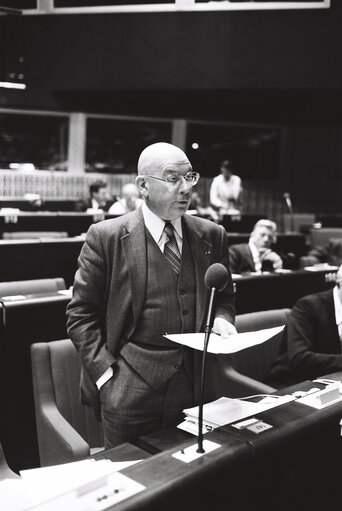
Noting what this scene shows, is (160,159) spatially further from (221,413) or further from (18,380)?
(18,380)

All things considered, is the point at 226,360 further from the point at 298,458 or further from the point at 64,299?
the point at 298,458

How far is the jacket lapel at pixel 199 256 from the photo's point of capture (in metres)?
1.84

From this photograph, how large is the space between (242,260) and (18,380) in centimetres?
297

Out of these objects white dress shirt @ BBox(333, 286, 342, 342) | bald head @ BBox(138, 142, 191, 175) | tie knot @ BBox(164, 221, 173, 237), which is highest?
bald head @ BBox(138, 142, 191, 175)

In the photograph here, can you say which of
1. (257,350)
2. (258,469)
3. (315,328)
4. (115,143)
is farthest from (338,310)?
(115,143)

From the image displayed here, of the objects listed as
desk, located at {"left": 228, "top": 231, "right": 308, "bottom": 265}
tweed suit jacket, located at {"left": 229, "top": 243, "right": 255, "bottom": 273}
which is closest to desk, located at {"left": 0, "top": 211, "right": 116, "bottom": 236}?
desk, located at {"left": 228, "top": 231, "right": 308, "bottom": 265}

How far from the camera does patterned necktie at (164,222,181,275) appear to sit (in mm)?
1861

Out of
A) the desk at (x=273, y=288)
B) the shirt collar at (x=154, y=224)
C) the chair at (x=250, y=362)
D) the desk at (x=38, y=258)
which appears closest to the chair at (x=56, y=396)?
the chair at (x=250, y=362)

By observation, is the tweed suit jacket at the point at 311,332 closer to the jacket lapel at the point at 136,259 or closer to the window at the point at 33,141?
the jacket lapel at the point at 136,259

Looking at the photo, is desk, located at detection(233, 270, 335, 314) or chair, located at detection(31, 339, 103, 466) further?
desk, located at detection(233, 270, 335, 314)

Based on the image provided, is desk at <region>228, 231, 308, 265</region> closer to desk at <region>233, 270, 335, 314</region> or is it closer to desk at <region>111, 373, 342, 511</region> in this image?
desk at <region>233, 270, 335, 314</region>

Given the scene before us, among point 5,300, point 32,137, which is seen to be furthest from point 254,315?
point 32,137

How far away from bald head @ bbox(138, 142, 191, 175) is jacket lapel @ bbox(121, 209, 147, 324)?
0.18 meters

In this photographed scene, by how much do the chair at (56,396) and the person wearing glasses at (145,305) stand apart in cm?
64
